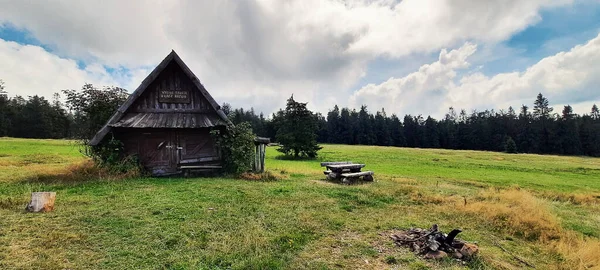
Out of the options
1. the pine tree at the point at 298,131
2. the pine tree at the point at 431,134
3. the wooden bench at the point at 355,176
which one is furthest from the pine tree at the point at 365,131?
the wooden bench at the point at 355,176

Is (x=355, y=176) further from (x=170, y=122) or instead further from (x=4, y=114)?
(x=4, y=114)

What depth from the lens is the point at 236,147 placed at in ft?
53.0

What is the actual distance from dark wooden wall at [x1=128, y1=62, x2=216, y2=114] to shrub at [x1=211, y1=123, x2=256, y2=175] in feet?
7.21

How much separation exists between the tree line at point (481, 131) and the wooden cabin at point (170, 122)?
54.3m

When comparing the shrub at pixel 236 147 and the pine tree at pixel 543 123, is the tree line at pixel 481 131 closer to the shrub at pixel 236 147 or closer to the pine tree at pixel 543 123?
the pine tree at pixel 543 123

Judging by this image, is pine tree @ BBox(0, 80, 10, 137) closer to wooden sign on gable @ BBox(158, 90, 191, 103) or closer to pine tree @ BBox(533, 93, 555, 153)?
wooden sign on gable @ BBox(158, 90, 191, 103)

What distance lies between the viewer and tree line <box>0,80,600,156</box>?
2662 inches

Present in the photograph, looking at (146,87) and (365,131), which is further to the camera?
(365,131)

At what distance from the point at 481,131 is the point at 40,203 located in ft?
340

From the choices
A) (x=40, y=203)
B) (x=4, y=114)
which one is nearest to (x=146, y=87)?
(x=40, y=203)

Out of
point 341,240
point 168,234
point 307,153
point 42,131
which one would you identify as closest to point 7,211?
point 168,234

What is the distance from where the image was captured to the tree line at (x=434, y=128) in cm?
6762

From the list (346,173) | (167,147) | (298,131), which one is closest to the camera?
(167,147)

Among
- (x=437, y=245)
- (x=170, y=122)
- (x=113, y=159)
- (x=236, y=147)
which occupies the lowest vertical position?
(x=437, y=245)
